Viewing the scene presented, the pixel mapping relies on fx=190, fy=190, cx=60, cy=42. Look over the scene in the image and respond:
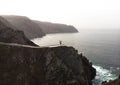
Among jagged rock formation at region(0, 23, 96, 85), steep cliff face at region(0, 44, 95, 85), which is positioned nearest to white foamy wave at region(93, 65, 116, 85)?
jagged rock formation at region(0, 23, 96, 85)

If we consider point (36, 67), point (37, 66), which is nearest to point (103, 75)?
point (37, 66)

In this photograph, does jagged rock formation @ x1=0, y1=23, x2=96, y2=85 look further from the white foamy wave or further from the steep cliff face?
the white foamy wave

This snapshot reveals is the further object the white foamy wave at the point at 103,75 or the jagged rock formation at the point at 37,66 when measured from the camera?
the white foamy wave at the point at 103,75

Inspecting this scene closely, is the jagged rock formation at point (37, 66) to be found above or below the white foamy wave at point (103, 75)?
above

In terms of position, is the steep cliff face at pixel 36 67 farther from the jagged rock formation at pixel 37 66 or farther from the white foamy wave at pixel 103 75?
the white foamy wave at pixel 103 75

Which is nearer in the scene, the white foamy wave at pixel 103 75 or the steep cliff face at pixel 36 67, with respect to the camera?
the steep cliff face at pixel 36 67

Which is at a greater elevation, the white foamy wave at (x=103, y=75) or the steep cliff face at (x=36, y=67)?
the steep cliff face at (x=36, y=67)

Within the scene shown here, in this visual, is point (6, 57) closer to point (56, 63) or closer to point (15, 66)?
A: point (15, 66)

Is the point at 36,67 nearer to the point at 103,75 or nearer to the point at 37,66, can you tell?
the point at 37,66

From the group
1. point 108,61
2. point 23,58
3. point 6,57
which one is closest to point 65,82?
point 23,58

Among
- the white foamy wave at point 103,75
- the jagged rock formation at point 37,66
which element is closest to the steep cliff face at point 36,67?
the jagged rock formation at point 37,66
